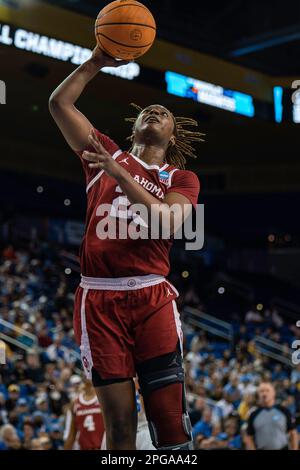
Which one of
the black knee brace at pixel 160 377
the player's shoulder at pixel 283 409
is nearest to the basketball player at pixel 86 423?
the player's shoulder at pixel 283 409

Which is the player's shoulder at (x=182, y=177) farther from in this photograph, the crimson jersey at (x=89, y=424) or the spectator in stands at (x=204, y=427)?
the spectator in stands at (x=204, y=427)

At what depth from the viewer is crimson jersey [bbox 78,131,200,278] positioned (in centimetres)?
362

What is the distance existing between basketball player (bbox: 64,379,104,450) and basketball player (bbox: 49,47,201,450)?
141 inches

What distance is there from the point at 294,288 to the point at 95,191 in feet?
67.0

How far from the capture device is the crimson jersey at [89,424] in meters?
7.11

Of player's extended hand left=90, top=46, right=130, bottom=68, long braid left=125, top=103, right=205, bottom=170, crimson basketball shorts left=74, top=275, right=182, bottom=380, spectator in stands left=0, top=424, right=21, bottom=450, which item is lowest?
spectator in stands left=0, top=424, right=21, bottom=450

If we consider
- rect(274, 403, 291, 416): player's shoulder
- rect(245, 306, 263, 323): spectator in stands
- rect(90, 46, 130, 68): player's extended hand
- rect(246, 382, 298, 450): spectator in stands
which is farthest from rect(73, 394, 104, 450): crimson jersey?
rect(245, 306, 263, 323): spectator in stands

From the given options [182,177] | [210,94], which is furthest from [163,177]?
[210,94]

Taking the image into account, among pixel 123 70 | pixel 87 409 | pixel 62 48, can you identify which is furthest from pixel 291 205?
pixel 87 409

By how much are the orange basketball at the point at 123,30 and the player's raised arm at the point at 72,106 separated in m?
0.07

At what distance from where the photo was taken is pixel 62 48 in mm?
14430

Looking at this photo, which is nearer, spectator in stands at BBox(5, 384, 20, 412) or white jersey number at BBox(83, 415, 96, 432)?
white jersey number at BBox(83, 415, 96, 432)

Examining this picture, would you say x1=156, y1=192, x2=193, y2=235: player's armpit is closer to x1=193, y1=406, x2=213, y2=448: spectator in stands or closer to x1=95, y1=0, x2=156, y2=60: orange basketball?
x1=95, y1=0, x2=156, y2=60: orange basketball

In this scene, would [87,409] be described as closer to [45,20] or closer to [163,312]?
[163,312]
